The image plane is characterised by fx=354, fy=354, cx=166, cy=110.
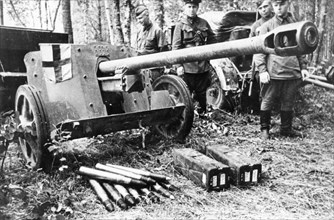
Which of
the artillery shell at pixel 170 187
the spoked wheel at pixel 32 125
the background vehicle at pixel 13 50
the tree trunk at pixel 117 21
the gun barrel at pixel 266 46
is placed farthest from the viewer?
the tree trunk at pixel 117 21

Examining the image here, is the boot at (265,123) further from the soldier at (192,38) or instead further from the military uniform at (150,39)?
the military uniform at (150,39)

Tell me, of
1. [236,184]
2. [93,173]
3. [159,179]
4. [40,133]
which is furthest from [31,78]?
[236,184]

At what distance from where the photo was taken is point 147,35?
22.2 ft

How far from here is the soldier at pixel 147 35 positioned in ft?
22.0

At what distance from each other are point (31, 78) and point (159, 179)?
2.25 metres

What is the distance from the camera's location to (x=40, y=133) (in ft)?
13.0

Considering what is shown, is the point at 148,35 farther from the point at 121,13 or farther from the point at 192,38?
the point at 121,13

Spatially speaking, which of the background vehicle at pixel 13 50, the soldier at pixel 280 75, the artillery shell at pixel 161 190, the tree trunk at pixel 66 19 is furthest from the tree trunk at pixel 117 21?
the artillery shell at pixel 161 190

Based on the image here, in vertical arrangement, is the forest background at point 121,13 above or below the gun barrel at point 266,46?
above

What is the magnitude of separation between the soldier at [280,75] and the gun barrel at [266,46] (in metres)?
2.21

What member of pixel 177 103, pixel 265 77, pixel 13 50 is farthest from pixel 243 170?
pixel 13 50

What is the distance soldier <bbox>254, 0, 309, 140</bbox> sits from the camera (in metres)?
5.31

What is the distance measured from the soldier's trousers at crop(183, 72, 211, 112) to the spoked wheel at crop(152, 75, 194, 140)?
2.88 ft

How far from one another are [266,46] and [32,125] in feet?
9.06
